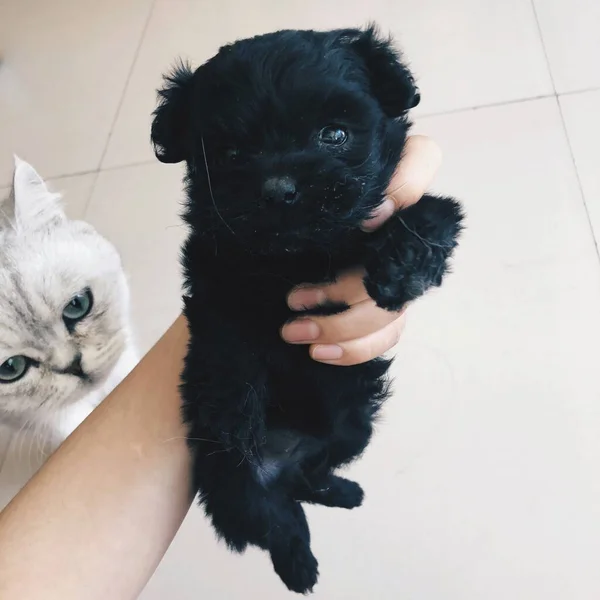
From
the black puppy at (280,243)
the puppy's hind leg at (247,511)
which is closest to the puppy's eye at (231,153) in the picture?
the black puppy at (280,243)

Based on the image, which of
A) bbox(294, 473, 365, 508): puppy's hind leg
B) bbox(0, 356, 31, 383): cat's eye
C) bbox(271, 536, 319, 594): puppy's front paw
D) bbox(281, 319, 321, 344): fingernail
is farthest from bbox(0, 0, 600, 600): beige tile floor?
bbox(281, 319, 321, 344): fingernail

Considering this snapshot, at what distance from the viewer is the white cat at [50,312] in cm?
95

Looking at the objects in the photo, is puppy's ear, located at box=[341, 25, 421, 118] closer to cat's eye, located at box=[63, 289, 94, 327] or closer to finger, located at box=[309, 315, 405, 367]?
finger, located at box=[309, 315, 405, 367]

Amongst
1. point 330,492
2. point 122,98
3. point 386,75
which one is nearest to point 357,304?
point 386,75

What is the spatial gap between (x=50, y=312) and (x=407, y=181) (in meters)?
0.58

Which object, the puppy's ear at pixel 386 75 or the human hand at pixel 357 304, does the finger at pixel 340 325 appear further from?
the puppy's ear at pixel 386 75

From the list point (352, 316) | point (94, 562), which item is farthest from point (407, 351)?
point (94, 562)

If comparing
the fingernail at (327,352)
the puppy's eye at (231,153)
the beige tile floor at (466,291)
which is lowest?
the beige tile floor at (466,291)

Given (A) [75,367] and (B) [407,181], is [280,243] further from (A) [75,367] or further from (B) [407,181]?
(A) [75,367]

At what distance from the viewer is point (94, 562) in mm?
787

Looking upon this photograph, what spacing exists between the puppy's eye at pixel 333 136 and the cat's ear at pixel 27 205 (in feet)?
1.94

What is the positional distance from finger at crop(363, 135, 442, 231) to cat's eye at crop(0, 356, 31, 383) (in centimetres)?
61

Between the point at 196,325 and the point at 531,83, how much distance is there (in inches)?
45.8

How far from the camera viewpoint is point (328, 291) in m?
0.69
